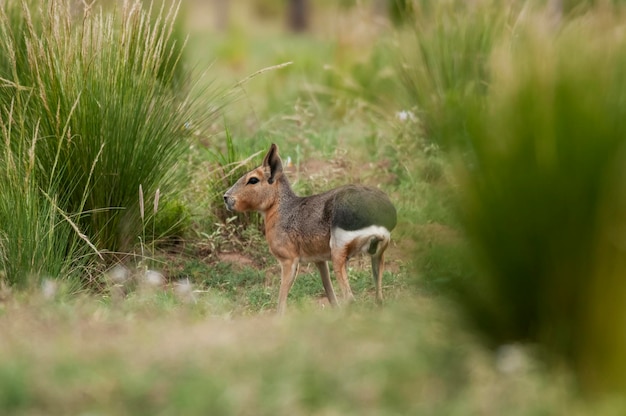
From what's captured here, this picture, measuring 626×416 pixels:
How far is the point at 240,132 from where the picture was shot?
33.2 ft

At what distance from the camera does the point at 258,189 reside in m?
6.96

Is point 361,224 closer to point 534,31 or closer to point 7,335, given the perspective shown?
point 534,31

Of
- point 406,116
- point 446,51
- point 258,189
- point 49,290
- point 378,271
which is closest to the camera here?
point 49,290

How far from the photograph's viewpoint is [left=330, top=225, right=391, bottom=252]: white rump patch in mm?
6242

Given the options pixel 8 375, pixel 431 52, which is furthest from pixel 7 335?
pixel 431 52

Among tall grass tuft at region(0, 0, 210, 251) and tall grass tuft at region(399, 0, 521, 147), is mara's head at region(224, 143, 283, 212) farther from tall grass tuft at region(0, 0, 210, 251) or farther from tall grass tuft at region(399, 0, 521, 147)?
tall grass tuft at region(399, 0, 521, 147)

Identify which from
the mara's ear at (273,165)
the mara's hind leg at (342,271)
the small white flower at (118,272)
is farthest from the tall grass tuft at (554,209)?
the small white flower at (118,272)

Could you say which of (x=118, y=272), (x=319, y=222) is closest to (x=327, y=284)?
(x=319, y=222)

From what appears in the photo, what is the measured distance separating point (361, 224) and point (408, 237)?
105cm

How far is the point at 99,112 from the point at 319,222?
1.46 meters

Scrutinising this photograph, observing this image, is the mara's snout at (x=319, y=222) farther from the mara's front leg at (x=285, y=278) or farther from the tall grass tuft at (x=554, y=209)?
the tall grass tuft at (x=554, y=209)

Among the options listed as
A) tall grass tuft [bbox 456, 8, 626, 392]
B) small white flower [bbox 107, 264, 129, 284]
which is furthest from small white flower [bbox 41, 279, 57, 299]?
tall grass tuft [bbox 456, 8, 626, 392]

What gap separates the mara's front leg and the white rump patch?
1.43 ft

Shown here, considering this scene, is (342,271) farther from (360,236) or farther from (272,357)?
(272,357)
